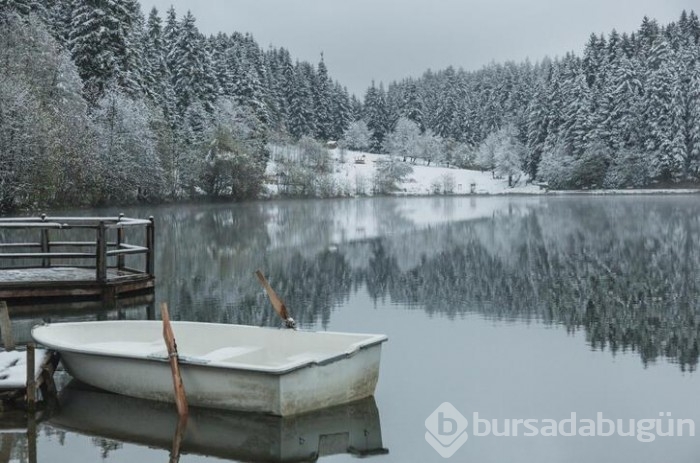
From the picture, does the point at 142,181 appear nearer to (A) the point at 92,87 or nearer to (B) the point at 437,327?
(A) the point at 92,87

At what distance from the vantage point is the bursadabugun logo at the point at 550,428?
8.84 metres

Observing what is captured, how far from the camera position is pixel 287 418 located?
8.72 metres

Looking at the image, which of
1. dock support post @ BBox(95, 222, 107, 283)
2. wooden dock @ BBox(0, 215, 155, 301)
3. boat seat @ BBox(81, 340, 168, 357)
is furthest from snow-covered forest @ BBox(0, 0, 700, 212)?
boat seat @ BBox(81, 340, 168, 357)

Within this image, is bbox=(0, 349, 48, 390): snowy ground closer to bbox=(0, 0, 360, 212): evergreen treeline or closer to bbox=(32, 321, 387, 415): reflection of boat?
bbox=(32, 321, 387, 415): reflection of boat

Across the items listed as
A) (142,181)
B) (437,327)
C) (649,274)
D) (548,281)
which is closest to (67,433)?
(437,327)

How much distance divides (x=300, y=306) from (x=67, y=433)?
859 cm

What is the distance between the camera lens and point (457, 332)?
47.3ft

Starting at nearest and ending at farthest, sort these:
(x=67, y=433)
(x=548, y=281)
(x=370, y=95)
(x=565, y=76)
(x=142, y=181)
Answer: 1. (x=67, y=433)
2. (x=548, y=281)
3. (x=142, y=181)
4. (x=565, y=76)
5. (x=370, y=95)

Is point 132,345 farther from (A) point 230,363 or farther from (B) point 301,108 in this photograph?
(B) point 301,108

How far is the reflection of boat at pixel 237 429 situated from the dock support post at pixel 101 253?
282 inches

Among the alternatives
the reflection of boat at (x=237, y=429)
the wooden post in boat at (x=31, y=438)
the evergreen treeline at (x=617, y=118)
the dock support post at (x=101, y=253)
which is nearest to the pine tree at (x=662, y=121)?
the evergreen treeline at (x=617, y=118)

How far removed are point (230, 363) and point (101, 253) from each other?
28.8ft

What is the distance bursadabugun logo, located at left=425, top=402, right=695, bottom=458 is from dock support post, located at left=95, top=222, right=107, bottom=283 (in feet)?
31.0

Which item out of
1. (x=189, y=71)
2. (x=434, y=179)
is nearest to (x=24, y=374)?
(x=189, y=71)
